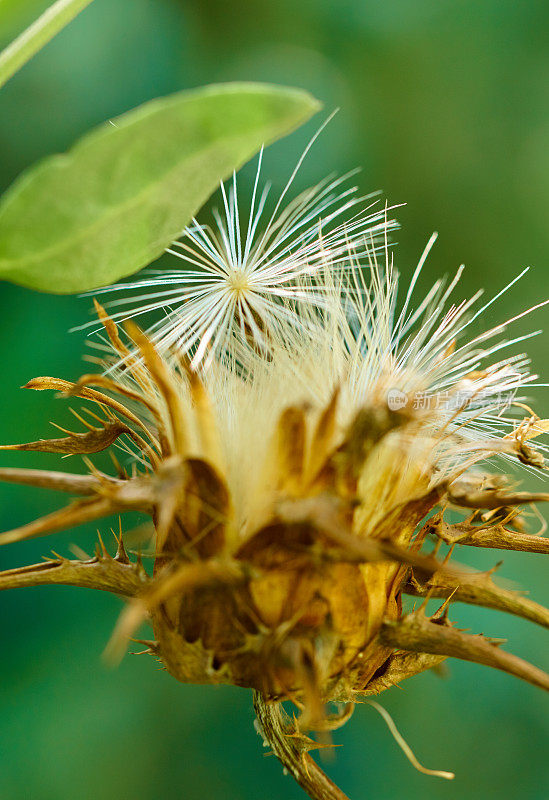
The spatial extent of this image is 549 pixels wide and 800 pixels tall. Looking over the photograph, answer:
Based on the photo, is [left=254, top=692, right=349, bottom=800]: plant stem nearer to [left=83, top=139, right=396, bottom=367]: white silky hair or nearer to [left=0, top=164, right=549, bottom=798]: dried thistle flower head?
[left=0, top=164, right=549, bottom=798]: dried thistle flower head

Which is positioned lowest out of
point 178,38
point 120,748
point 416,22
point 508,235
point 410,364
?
point 120,748

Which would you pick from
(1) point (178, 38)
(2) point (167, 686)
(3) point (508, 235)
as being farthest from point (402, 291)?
(2) point (167, 686)

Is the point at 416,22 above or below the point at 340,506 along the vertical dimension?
above

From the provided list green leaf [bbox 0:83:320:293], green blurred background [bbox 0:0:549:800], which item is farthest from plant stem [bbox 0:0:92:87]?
green blurred background [bbox 0:0:549:800]

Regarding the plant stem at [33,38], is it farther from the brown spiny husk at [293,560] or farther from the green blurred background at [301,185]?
the green blurred background at [301,185]

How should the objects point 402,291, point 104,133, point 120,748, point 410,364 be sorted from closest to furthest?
point 104,133, point 410,364, point 120,748, point 402,291

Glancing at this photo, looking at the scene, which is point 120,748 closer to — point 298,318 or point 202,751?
point 202,751

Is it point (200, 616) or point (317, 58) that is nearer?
point (200, 616)
